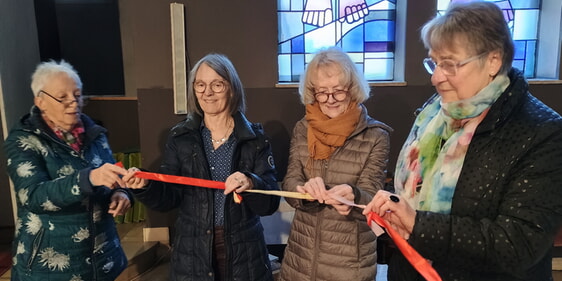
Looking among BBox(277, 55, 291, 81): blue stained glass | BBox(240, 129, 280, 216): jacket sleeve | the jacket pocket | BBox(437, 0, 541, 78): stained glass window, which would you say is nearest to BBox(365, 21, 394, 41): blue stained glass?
BBox(277, 55, 291, 81): blue stained glass

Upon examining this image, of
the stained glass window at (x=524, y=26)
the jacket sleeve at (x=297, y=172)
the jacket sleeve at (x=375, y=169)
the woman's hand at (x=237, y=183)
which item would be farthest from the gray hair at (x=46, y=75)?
the stained glass window at (x=524, y=26)

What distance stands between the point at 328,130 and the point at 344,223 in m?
0.45

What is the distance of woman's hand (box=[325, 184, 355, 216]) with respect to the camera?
1.74 meters

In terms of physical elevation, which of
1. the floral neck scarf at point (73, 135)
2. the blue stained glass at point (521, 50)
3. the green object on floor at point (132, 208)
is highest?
the blue stained glass at point (521, 50)

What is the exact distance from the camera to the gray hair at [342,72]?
203 cm

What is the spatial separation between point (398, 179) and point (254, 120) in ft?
7.51

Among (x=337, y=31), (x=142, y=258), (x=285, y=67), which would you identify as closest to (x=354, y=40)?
(x=337, y=31)

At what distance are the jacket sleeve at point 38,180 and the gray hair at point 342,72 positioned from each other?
1.11 meters

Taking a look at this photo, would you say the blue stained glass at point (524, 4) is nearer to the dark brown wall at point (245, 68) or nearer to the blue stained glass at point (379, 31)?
the dark brown wall at point (245, 68)

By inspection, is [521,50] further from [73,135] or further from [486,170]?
[73,135]

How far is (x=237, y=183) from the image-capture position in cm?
184

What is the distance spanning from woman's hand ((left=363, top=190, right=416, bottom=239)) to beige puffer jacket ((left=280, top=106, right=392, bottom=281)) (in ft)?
1.80

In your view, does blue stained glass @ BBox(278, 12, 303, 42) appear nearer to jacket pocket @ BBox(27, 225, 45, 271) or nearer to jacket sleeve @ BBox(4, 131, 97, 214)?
jacket sleeve @ BBox(4, 131, 97, 214)

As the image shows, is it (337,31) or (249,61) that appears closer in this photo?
(249,61)
